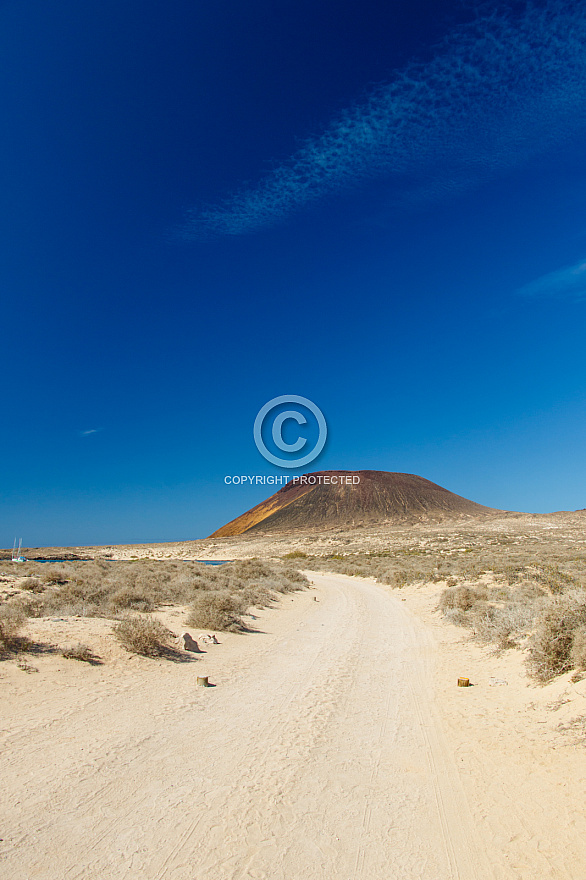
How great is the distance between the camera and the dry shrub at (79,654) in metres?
8.28

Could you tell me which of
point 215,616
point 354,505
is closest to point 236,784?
point 215,616

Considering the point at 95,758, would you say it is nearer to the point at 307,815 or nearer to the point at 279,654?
the point at 307,815

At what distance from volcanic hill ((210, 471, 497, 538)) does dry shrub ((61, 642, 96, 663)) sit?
101 meters

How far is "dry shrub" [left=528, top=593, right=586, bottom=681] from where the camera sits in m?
6.83

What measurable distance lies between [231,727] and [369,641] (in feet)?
21.0

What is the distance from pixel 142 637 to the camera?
9.04m

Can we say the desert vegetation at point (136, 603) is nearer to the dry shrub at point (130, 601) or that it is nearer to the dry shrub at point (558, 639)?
the dry shrub at point (130, 601)

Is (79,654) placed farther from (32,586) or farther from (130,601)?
(32,586)

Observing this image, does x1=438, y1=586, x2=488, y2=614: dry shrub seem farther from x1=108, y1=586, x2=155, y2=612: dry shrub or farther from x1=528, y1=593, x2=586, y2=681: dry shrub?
x1=108, y1=586, x2=155, y2=612: dry shrub

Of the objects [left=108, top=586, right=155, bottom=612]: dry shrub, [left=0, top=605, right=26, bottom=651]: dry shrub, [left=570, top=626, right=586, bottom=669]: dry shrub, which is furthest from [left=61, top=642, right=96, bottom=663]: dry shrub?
[left=570, top=626, right=586, bottom=669]: dry shrub

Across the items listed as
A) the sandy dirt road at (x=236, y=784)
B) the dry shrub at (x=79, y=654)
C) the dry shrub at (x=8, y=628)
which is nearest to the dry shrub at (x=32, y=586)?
the dry shrub at (x=8, y=628)

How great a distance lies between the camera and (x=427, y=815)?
4.00 m

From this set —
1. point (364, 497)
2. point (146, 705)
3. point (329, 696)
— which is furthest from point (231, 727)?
point (364, 497)

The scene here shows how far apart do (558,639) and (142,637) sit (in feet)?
24.7
